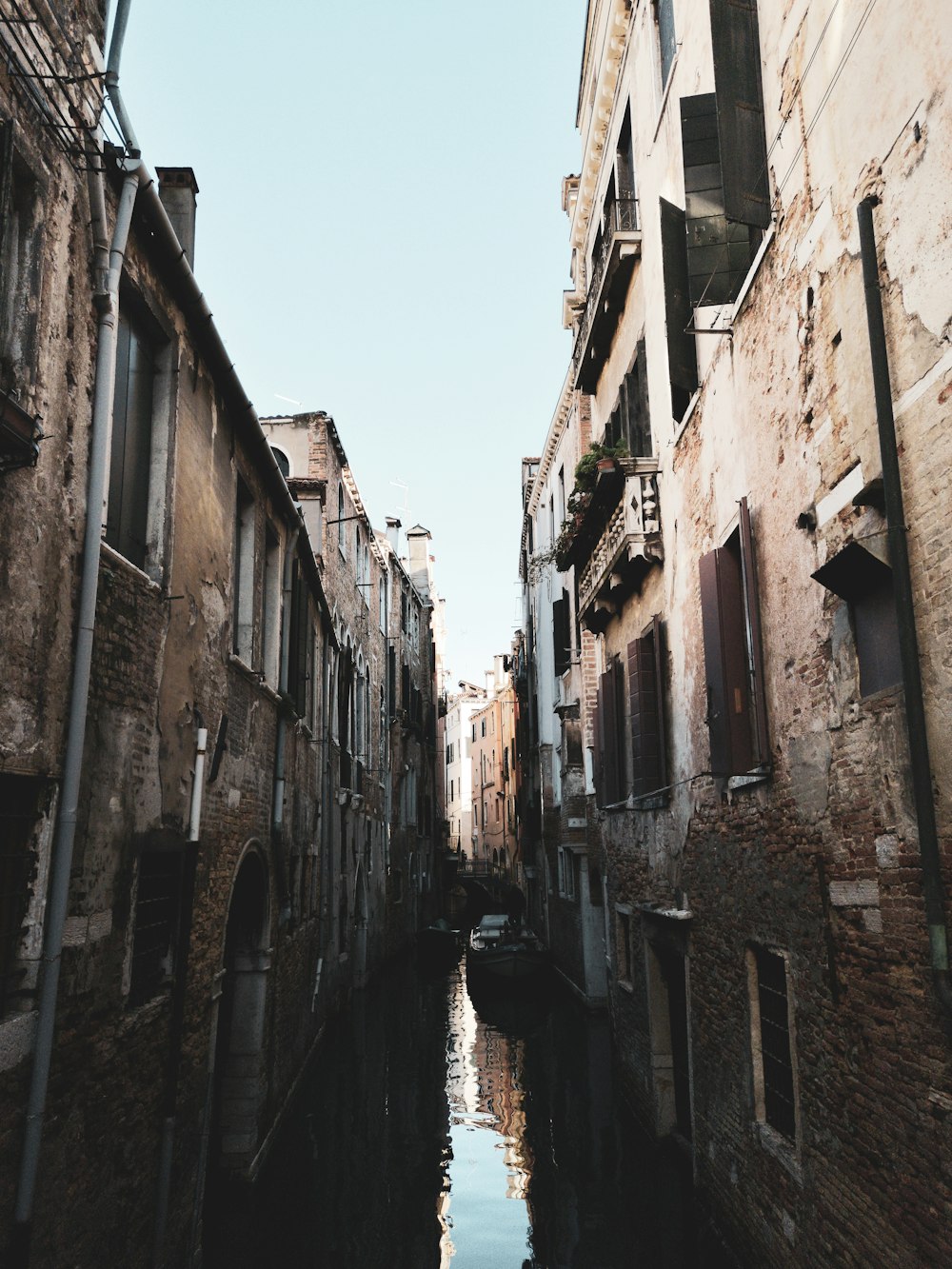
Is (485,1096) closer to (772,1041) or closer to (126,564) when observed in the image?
(772,1041)

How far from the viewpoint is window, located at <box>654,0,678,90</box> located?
8852mm

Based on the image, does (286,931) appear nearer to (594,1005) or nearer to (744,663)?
(744,663)

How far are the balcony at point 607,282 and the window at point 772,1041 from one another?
23.1 ft

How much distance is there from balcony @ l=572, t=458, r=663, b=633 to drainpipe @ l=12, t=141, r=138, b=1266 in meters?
5.31

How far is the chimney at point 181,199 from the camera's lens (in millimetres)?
8273

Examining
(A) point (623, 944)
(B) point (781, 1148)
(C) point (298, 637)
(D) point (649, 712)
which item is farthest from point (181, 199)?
(A) point (623, 944)

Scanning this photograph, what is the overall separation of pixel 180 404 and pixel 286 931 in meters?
6.11

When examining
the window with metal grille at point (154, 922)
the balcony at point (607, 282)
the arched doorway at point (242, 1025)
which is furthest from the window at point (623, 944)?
the balcony at point (607, 282)

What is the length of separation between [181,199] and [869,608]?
21.7ft

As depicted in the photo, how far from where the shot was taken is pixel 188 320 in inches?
277

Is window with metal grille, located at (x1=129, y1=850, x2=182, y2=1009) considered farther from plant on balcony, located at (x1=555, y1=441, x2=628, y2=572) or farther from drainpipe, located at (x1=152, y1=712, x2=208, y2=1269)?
plant on balcony, located at (x1=555, y1=441, x2=628, y2=572)

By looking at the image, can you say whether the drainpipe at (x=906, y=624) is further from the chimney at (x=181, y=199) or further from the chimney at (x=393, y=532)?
the chimney at (x=393, y=532)

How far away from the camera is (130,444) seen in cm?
615

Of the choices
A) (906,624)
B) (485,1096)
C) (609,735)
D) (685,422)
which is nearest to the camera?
(906,624)
